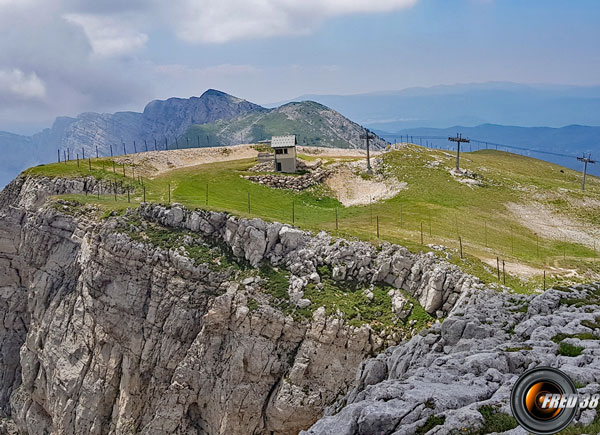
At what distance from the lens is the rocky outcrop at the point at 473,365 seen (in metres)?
17.2

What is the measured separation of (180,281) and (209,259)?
12.9ft

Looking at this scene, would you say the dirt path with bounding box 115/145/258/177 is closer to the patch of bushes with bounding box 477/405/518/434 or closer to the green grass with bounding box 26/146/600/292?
the green grass with bounding box 26/146/600/292

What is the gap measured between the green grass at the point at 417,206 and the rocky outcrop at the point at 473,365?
59.4 feet

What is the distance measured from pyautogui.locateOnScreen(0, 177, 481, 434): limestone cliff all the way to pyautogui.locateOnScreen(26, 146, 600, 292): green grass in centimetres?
423


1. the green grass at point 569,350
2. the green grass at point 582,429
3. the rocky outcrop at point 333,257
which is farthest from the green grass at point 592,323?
the rocky outcrop at point 333,257

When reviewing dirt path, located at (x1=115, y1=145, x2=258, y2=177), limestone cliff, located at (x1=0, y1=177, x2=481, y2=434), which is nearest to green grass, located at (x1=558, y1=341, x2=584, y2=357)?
limestone cliff, located at (x1=0, y1=177, x2=481, y2=434)

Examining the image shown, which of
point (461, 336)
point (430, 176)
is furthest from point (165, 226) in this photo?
point (430, 176)

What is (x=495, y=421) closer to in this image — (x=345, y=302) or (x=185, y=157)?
(x=345, y=302)

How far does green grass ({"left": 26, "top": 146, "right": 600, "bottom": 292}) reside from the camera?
59656mm

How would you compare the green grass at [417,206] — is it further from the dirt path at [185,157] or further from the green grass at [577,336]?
the green grass at [577,336]

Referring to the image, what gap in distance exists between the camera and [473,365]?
68.5 feet

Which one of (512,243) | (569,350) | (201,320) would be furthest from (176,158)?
(569,350)

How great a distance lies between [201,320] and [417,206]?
4577 centimetres

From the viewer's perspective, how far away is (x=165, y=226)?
58219 millimetres
